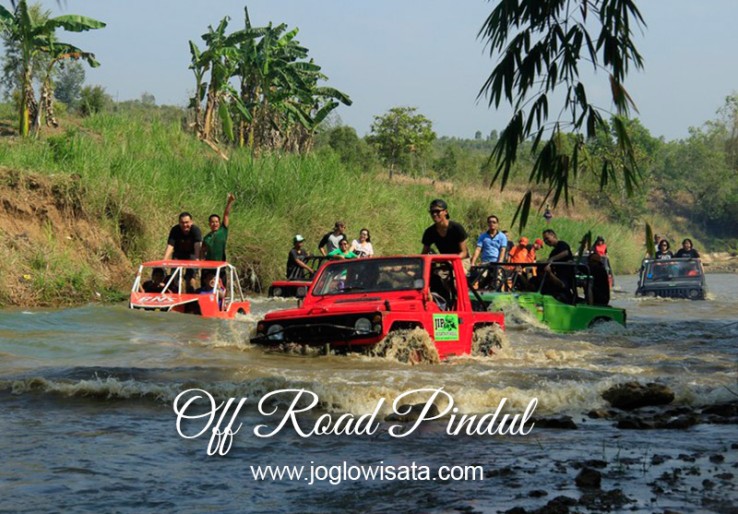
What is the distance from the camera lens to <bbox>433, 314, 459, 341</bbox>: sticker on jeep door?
1149 centimetres

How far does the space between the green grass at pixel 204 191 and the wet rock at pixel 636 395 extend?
13.3 m

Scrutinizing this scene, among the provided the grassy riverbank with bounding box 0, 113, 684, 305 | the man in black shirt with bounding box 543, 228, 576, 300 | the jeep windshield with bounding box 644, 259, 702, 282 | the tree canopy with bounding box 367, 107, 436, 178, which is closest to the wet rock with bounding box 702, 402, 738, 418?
the man in black shirt with bounding box 543, 228, 576, 300

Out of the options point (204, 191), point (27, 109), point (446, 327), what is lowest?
point (446, 327)

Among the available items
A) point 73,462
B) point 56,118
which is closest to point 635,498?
point 73,462

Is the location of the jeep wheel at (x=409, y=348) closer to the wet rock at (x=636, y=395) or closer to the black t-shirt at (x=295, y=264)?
the wet rock at (x=636, y=395)

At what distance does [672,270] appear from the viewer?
90.8 ft

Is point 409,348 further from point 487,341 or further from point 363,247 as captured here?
point 363,247

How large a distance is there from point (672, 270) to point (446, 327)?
17.5 metres

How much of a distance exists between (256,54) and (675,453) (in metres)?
36.5

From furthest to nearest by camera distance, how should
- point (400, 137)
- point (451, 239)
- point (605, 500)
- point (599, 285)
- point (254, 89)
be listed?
point (400, 137), point (254, 89), point (599, 285), point (451, 239), point (605, 500)

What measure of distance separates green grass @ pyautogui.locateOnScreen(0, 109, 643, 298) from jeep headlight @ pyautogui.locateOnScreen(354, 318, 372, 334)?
10500 mm

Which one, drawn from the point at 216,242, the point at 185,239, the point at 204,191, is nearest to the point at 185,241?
the point at 185,239

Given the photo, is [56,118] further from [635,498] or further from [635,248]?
[635,498]

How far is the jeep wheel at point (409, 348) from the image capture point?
11109 mm
